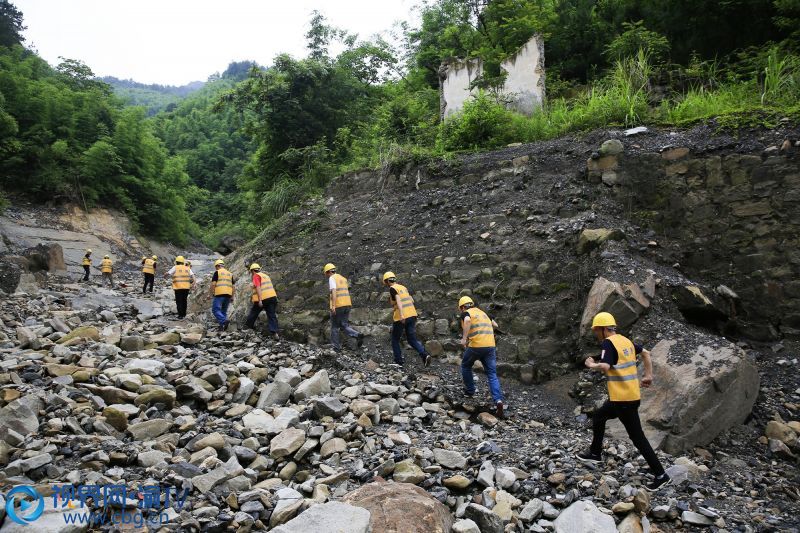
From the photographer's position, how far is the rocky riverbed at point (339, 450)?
3.39m

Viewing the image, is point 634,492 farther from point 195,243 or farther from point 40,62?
point 40,62

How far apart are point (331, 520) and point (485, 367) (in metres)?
3.33

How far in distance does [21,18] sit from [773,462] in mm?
45865

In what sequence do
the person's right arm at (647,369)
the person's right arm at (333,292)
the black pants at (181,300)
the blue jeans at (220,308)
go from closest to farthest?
the person's right arm at (647,369) < the person's right arm at (333,292) < the blue jeans at (220,308) < the black pants at (181,300)

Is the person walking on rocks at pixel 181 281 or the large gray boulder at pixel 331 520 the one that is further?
the person walking on rocks at pixel 181 281

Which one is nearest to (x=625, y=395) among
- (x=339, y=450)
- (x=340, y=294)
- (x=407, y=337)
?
(x=339, y=450)

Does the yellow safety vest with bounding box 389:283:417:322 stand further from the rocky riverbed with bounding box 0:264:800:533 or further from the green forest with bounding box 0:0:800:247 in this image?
the green forest with bounding box 0:0:800:247

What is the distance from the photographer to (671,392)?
5.06m

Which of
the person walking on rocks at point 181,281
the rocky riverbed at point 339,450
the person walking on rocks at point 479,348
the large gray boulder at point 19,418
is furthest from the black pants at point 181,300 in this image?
the person walking on rocks at point 479,348

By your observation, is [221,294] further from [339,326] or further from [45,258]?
[45,258]

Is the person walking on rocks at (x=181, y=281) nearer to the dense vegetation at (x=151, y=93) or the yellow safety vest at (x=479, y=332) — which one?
the yellow safety vest at (x=479, y=332)

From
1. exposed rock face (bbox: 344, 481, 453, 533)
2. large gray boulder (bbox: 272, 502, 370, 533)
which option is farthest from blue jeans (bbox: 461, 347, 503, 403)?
large gray boulder (bbox: 272, 502, 370, 533)

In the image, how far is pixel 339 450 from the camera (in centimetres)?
444

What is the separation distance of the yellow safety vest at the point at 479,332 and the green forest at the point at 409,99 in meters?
5.14
